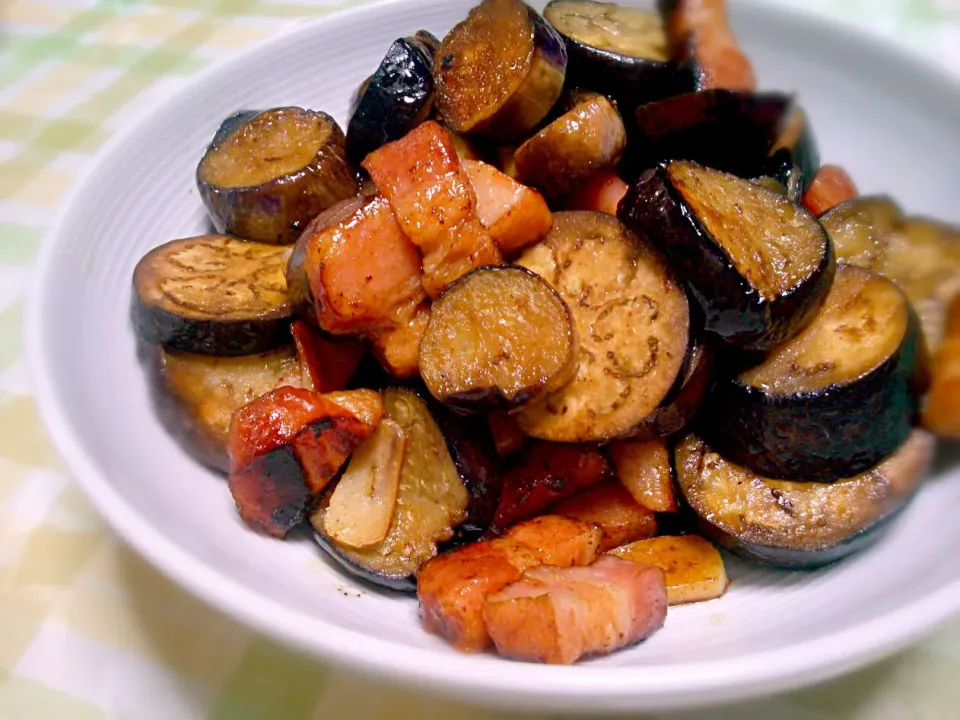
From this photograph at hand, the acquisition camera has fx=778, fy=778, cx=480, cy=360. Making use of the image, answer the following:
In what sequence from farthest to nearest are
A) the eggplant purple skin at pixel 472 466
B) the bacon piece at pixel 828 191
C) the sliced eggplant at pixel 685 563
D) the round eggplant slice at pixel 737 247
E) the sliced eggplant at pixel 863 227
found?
1. the bacon piece at pixel 828 191
2. the sliced eggplant at pixel 863 227
3. the eggplant purple skin at pixel 472 466
4. the sliced eggplant at pixel 685 563
5. the round eggplant slice at pixel 737 247

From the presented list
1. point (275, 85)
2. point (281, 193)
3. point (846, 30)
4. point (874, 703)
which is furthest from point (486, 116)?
point (874, 703)

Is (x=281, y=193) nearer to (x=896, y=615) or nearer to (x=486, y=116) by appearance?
(x=486, y=116)

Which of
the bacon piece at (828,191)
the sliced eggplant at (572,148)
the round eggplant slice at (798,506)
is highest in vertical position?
the sliced eggplant at (572,148)

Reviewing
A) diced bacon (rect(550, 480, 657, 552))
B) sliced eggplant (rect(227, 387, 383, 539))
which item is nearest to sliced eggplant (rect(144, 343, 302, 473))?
sliced eggplant (rect(227, 387, 383, 539))

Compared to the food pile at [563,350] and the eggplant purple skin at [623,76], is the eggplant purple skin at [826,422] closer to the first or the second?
the food pile at [563,350]

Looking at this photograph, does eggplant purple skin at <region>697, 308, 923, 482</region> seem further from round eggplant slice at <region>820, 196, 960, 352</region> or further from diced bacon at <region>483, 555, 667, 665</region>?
diced bacon at <region>483, 555, 667, 665</region>

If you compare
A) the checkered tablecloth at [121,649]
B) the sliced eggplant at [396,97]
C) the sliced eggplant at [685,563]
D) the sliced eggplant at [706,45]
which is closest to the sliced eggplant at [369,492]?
the checkered tablecloth at [121,649]

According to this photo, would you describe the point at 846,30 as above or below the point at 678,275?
above
